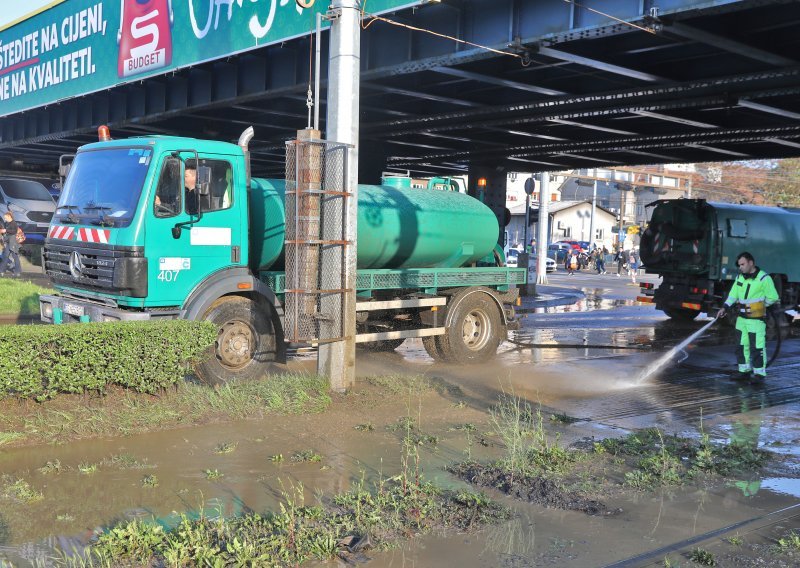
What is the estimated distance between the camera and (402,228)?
1158cm

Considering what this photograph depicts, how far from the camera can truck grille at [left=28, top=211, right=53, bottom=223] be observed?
2762cm

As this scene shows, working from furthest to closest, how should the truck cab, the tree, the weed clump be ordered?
the tree
the truck cab
the weed clump

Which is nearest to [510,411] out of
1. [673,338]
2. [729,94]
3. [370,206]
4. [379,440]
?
[379,440]

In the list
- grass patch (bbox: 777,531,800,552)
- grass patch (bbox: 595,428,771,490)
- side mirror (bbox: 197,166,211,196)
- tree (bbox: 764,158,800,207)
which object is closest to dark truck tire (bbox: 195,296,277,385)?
side mirror (bbox: 197,166,211,196)

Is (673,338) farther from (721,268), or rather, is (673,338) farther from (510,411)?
(510,411)

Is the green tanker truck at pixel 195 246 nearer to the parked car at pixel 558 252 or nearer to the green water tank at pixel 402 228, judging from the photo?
the green water tank at pixel 402 228

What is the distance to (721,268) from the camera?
63.0 feet

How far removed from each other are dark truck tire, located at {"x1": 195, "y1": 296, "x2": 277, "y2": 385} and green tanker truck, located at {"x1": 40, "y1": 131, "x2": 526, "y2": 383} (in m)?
0.01

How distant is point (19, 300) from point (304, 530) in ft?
43.7

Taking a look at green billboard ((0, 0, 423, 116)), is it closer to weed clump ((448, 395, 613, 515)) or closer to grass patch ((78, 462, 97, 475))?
weed clump ((448, 395, 613, 515))

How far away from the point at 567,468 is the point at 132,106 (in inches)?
863

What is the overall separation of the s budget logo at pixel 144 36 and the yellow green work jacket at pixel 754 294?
52.6ft

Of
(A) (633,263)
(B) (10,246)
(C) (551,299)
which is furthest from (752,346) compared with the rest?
(A) (633,263)

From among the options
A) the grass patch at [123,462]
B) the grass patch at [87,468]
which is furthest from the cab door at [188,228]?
the grass patch at [87,468]
